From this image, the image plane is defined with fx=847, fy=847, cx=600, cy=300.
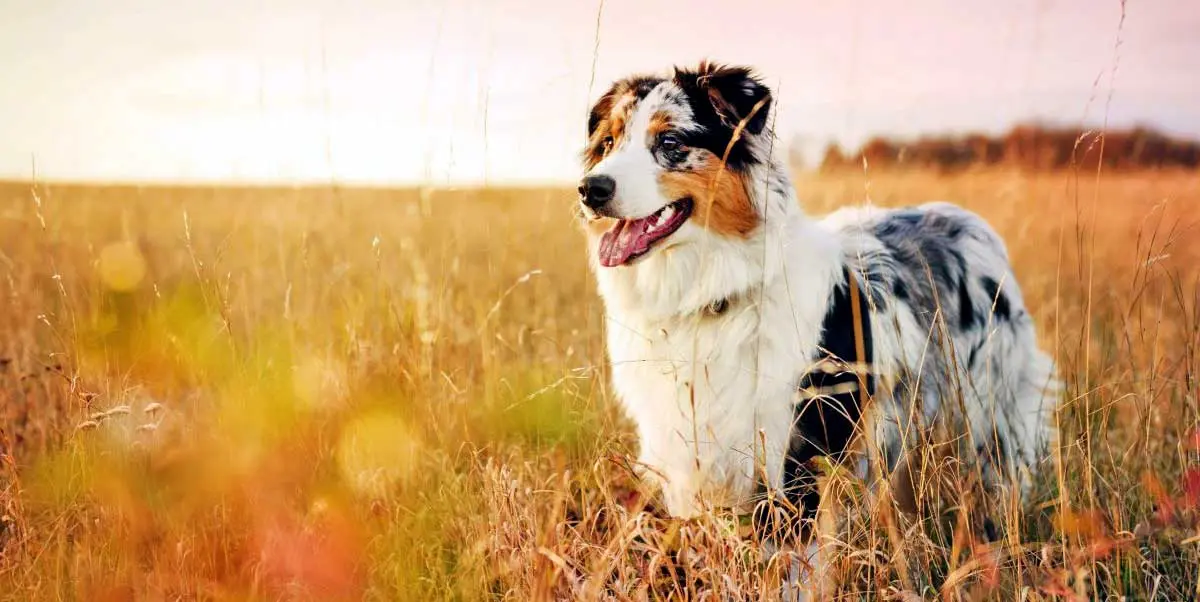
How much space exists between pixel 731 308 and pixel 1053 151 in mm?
2391

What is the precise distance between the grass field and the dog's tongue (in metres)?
0.28

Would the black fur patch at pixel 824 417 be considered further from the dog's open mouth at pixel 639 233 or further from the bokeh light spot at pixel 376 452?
the bokeh light spot at pixel 376 452

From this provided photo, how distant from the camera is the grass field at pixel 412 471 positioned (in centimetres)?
243

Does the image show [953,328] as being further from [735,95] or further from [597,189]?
[597,189]

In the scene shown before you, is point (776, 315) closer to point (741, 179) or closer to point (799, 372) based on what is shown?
point (799, 372)

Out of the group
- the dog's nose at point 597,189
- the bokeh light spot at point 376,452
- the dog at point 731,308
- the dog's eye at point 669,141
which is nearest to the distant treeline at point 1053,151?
the dog at point 731,308

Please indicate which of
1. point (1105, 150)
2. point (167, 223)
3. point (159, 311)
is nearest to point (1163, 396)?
point (1105, 150)

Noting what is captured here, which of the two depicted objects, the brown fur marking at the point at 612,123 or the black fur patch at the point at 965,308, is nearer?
the brown fur marking at the point at 612,123

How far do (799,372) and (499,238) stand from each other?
2436mm

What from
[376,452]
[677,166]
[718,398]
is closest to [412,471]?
[376,452]

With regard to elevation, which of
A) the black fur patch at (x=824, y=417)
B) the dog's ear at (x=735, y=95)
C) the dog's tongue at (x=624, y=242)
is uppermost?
the dog's ear at (x=735, y=95)

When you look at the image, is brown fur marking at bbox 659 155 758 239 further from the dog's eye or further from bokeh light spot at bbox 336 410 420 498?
bokeh light spot at bbox 336 410 420 498

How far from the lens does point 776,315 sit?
2984 millimetres

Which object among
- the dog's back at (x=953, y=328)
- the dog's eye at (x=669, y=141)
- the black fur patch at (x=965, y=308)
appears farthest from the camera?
the black fur patch at (x=965, y=308)
